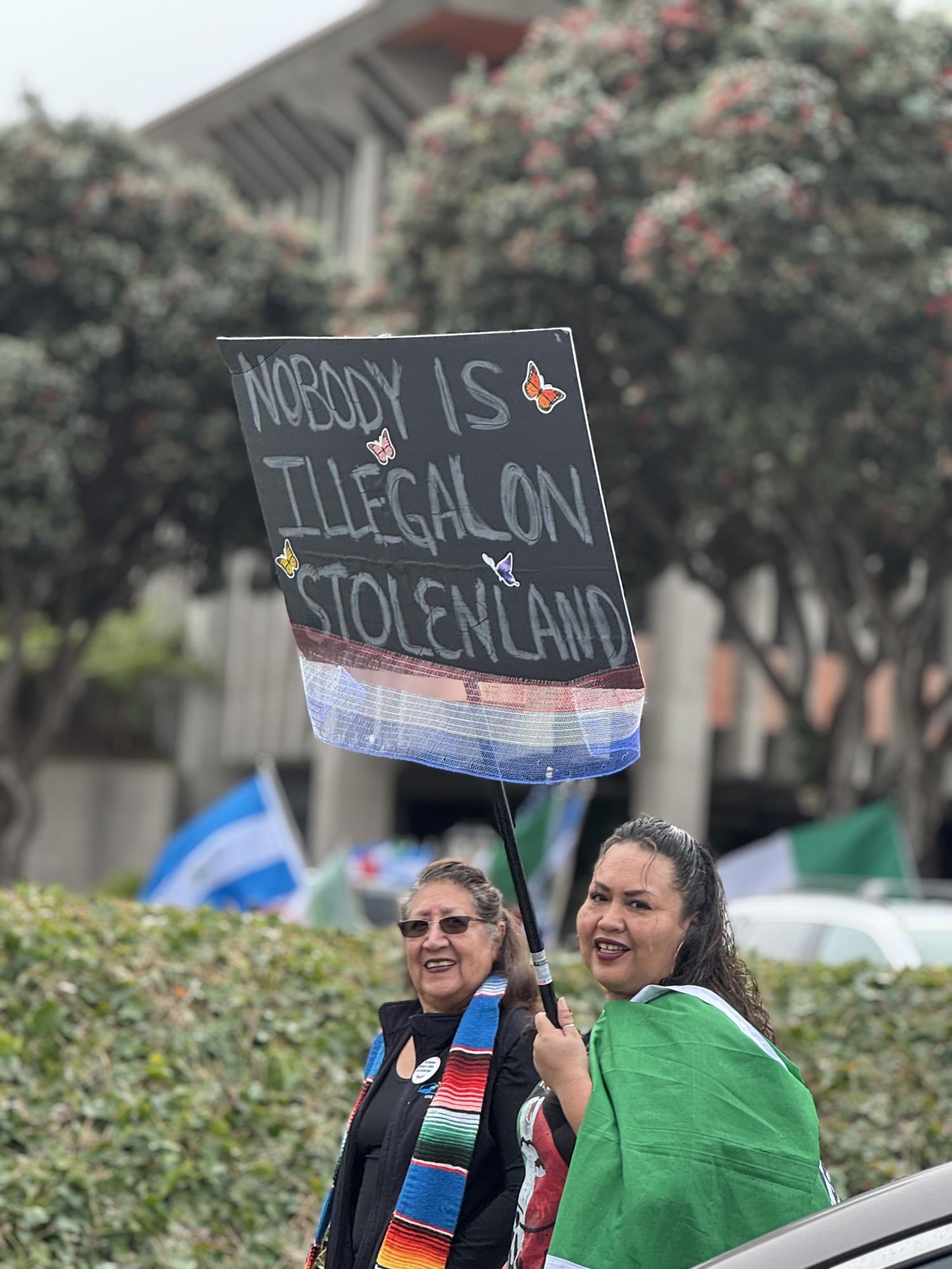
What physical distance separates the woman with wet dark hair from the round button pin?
42cm

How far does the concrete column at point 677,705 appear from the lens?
2544 centimetres

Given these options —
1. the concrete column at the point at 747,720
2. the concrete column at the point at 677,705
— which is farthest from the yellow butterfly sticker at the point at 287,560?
the concrete column at the point at 747,720

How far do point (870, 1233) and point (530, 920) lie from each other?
1.00 metres

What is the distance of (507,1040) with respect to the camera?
11.8ft

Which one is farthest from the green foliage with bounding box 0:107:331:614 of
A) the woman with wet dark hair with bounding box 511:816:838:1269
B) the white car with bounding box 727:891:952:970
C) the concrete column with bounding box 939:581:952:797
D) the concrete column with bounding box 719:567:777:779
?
the woman with wet dark hair with bounding box 511:816:838:1269

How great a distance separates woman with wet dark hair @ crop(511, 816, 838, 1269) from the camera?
278 centimetres

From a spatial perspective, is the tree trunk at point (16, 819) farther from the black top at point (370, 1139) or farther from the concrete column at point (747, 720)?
the black top at point (370, 1139)

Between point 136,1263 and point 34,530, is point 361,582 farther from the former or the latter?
point 34,530

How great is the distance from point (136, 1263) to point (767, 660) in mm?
14302

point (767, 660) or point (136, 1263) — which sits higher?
point (767, 660)

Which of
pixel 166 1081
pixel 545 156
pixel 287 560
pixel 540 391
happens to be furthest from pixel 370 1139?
pixel 545 156

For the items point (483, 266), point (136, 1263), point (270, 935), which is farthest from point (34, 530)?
point (136, 1263)

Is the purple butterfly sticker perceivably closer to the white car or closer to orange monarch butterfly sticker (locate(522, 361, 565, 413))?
orange monarch butterfly sticker (locate(522, 361, 565, 413))

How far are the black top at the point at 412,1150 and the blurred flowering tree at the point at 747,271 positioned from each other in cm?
1151
